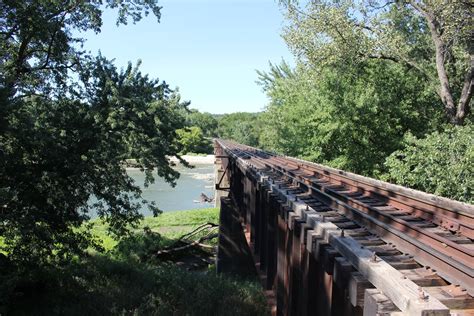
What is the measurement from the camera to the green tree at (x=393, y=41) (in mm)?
17484

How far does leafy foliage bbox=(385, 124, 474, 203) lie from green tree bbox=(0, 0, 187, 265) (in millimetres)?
7837

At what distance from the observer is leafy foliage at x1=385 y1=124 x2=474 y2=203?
12328mm

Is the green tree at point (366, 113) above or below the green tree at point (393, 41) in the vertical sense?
below

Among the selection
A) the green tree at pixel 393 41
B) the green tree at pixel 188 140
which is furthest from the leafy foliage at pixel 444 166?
the green tree at pixel 188 140

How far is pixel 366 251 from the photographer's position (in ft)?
10.8

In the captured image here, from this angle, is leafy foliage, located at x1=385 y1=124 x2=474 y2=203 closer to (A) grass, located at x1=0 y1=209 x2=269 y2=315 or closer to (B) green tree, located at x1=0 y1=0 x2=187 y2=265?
(A) grass, located at x1=0 y1=209 x2=269 y2=315

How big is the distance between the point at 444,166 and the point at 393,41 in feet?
25.7

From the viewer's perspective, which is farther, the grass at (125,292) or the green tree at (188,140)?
the green tree at (188,140)

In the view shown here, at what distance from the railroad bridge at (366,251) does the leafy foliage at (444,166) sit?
4.44 m

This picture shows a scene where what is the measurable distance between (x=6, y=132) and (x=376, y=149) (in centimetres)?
1648

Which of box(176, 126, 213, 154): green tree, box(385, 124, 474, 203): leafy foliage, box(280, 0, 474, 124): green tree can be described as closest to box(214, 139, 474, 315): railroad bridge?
box(385, 124, 474, 203): leafy foliage

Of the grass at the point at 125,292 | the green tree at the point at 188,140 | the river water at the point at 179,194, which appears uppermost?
the green tree at the point at 188,140

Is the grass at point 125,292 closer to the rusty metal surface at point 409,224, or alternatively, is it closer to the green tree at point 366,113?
the rusty metal surface at point 409,224

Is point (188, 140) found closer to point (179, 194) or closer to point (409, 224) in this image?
point (409, 224)
